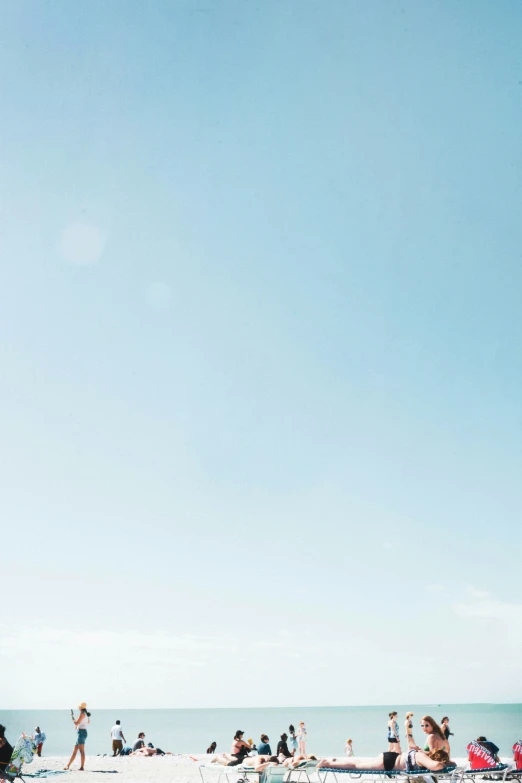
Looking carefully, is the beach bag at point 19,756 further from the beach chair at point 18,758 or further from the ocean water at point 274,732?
the ocean water at point 274,732

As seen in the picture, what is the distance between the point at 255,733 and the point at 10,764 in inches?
2447

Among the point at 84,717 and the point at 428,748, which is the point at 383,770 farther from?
the point at 84,717

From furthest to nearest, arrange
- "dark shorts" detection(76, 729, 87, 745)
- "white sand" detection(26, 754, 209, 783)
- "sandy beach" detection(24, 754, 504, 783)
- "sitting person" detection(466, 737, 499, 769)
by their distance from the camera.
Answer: "dark shorts" detection(76, 729, 87, 745) → "sandy beach" detection(24, 754, 504, 783) → "white sand" detection(26, 754, 209, 783) → "sitting person" detection(466, 737, 499, 769)

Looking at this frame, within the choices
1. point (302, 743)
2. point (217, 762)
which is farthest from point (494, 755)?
point (302, 743)

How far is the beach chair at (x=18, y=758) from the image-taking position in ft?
31.4

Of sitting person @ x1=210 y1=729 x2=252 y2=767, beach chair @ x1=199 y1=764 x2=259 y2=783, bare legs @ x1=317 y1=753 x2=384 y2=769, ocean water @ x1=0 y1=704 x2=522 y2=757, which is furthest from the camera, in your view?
ocean water @ x1=0 y1=704 x2=522 y2=757

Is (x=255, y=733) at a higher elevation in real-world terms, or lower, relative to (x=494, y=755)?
lower

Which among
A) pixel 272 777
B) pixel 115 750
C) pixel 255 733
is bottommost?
pixel 255 733

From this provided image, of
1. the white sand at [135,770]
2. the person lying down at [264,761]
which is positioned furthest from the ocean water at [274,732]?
the person lying down at [264,761]

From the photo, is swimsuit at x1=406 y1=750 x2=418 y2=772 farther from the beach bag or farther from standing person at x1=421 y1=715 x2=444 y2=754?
the beach bag

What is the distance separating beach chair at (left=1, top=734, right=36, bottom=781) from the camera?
9.58 metres

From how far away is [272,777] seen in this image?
964 cm

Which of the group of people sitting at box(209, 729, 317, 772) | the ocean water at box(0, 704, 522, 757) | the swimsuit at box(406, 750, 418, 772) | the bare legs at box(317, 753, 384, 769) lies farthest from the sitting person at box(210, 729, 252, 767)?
the ocean water at box(0, 704, 522, 757)

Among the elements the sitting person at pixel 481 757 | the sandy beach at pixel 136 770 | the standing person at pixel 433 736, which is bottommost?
the sandy beach at pixel 136 770
